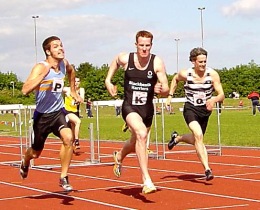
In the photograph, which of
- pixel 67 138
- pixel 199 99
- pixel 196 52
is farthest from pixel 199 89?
pixel 67 138

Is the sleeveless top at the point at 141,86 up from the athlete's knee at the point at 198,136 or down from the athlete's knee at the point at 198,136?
up

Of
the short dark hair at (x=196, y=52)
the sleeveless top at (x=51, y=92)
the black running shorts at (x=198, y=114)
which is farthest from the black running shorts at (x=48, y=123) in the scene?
the short dark hair at (x=196, y=52)

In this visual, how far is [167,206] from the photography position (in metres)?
8.93

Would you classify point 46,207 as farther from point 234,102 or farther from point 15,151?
point 234,102

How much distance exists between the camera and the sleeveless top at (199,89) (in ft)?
39.7

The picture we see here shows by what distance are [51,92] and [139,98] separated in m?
1.21

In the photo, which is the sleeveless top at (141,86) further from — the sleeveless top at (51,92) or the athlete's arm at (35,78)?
the athlete's arm at (35,78)

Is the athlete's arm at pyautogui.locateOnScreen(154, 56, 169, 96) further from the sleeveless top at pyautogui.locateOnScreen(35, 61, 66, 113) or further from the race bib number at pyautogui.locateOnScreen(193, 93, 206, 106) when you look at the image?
the race bib number at pyautogui.locateOnScreen(193, 93, 206, 106)

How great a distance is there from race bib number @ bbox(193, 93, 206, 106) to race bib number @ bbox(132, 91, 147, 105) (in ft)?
7.76

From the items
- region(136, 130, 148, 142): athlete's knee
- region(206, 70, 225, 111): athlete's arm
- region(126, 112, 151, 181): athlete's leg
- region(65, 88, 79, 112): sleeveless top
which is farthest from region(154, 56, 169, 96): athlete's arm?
region(65, 88, 79, 112): sleeveless top

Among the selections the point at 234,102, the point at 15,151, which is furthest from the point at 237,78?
the point at 15,151

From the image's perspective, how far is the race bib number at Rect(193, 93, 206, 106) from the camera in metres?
12.1

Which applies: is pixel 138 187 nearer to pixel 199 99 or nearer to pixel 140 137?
pixel 140 137

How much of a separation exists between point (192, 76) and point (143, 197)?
3.12m
